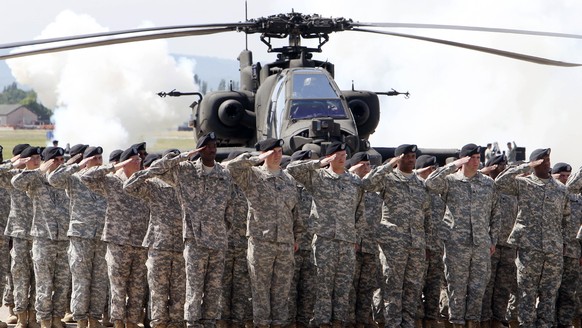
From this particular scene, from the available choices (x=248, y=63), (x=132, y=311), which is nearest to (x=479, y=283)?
(x=132, y=311)

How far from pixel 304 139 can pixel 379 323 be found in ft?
9.81

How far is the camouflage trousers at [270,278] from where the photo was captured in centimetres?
861

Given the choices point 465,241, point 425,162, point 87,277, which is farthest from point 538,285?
point 87,277

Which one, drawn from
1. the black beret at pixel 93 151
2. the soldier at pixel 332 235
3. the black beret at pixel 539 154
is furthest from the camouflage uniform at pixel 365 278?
the black beret at pixel 93 151

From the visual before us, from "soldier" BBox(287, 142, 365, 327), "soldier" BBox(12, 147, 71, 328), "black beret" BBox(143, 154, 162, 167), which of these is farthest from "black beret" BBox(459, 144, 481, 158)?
"soldier" BBox(12, 147, 71, 328)

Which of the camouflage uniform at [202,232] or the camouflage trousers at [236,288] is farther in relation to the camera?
the camouflage trousers at [236,288]

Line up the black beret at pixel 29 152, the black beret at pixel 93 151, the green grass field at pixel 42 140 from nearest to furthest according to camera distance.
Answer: the black beret at pixel 93 151 < the black beret at pixel 29 152 < the green grass field at pixel 42 140

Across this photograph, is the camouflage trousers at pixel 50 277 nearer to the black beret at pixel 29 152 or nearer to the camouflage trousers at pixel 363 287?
the black beret at pixel 29 152

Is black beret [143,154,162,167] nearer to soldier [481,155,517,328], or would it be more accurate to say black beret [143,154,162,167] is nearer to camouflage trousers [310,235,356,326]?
camouflage trousers [310,235,356,326]

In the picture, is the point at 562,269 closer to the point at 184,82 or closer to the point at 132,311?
the point at 132,311

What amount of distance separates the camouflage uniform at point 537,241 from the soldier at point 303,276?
1.69m

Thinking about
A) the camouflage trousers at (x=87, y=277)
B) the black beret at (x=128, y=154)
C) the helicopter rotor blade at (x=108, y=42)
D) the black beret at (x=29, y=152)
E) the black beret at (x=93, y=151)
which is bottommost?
the camouflage trousers at (x=87, y=277)

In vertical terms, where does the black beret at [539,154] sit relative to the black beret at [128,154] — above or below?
below

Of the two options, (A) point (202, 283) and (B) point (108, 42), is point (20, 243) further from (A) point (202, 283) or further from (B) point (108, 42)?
(B) point (108, 42)
